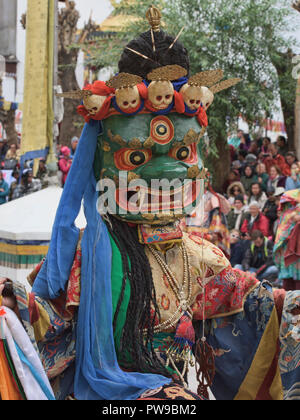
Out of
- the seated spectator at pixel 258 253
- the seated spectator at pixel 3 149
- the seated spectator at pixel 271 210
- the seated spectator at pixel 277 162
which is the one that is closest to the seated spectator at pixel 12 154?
the seated spectator at pixel 3 149

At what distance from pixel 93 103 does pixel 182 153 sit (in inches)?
17.0

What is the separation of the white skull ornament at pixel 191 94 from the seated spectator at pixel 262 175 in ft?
21.4

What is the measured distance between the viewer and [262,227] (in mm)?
7773

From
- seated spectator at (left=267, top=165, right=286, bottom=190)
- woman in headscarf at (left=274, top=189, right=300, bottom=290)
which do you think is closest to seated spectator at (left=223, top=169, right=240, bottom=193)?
seated spectator at (left=267, top=165, right=286, bottom=190)

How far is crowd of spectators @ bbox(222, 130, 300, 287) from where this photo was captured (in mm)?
7398

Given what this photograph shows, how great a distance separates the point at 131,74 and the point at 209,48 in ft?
26.4

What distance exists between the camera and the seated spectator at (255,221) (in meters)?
7.78

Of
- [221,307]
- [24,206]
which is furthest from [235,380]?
[24,206]

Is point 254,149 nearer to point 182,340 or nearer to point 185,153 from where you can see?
point 185,153

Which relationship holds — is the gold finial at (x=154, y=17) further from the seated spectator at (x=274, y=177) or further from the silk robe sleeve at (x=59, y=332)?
the seated spectator at (x=274, y=177)

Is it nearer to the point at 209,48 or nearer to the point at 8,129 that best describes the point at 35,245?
the point at 209,48

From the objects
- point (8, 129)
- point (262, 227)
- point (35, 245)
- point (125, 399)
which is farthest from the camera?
point (8, 129)

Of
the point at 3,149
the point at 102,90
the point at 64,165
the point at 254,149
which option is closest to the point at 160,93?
the point at 102,90

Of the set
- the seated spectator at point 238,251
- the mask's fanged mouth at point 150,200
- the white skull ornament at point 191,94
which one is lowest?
the seated spectator at point 238,251
